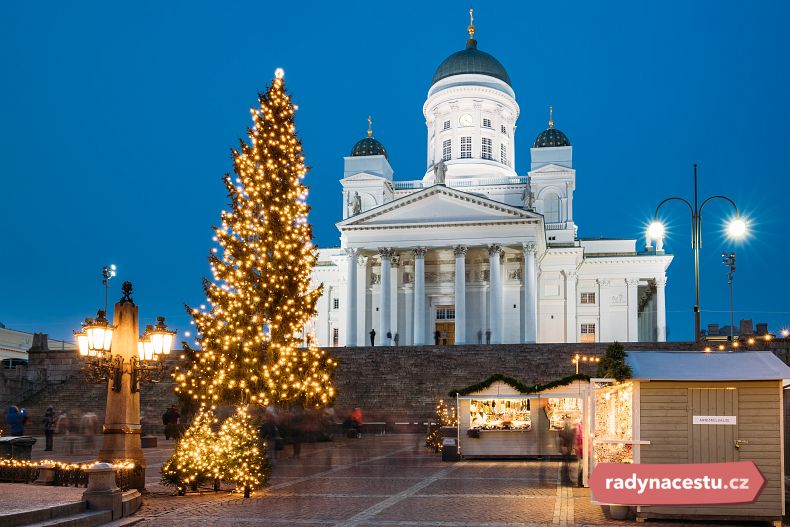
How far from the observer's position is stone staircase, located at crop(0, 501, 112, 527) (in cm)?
1173

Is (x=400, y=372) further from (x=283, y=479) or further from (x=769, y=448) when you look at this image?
(x=769, y=448)

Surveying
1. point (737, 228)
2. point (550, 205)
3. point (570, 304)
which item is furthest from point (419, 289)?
point (737, 228)

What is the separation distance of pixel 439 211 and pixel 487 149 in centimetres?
1826

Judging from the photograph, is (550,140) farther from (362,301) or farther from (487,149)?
(362,301)

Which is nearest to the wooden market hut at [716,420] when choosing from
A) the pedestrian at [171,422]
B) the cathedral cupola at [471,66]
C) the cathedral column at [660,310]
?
the pedestrian at [171,422]

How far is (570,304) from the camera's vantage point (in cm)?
6344

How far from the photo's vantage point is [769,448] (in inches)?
542

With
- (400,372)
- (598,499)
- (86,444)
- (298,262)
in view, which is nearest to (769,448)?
(598,499)

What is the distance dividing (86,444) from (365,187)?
4041 centimetres

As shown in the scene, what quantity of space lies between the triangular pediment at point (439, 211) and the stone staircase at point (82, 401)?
18.6m

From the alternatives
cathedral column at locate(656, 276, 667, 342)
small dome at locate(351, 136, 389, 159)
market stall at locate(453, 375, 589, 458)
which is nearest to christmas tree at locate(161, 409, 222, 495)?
market stall at locate(453, 375, 589, 458)

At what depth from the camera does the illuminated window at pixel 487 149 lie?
72.4 m

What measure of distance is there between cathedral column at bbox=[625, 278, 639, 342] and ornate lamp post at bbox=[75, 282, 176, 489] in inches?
2011

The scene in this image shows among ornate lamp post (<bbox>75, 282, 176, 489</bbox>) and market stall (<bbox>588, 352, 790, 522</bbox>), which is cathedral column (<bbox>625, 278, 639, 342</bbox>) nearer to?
market stall (<bbox>588, 352, 790, 522</bbox>)
